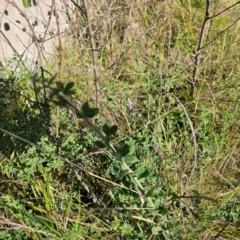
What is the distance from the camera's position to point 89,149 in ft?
6.47

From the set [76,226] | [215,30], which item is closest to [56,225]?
[76,226]

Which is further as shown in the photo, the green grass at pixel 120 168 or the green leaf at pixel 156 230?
the green grass at pixel 120 168

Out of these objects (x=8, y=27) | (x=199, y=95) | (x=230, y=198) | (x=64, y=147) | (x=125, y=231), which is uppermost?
(x=8, y=27)

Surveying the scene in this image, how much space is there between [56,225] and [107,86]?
2.02 ft

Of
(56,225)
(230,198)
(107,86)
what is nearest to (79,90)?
(107,86)

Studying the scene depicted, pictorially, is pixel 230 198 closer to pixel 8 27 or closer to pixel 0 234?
pixel 0 234

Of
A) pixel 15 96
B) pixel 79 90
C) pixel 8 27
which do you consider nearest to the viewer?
pixel 15 96

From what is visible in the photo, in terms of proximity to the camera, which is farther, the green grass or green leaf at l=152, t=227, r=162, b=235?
the green grass

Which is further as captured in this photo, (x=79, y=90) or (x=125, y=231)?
(x=79, y=90)

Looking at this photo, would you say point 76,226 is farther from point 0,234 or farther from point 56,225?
point 0,234

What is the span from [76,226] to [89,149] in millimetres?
375

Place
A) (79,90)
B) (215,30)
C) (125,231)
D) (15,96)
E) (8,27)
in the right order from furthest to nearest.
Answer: (215,30) → (8,27) → (79,90) → (15,96) → (125,231)

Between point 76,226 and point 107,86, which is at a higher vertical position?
point 107,86

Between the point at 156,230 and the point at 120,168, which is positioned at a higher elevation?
the point at 120,168
